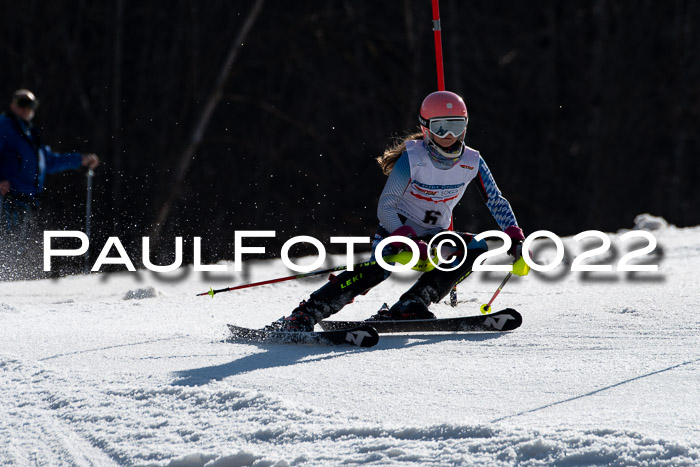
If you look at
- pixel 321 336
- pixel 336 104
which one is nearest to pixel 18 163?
pixel 321 336

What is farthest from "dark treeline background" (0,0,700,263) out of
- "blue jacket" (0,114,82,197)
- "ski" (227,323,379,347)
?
"ski" (227,323,379,347)

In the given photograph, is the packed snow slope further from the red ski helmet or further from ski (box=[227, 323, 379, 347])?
the red ski helmet

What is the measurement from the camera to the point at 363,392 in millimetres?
3342

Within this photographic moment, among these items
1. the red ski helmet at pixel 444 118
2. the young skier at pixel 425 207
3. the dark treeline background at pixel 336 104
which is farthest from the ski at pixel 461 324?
the dark treeline background at pixel 336 104

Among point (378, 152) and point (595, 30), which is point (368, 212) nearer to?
point (378, 152)

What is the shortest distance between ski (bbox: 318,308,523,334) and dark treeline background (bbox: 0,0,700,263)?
9370 millimetres

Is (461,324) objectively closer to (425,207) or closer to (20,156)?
(425,207)

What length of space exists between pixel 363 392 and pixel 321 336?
41.3 inches

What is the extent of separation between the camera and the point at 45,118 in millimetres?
17594

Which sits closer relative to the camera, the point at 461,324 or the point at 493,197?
the point at 461,324

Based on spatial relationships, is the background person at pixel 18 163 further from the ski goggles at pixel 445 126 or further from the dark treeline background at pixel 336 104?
the dark treeline background at pixel 336 104

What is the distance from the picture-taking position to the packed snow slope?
2678mm

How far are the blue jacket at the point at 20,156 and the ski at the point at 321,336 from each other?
395 centimetres

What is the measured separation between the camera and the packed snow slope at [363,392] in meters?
2.68
